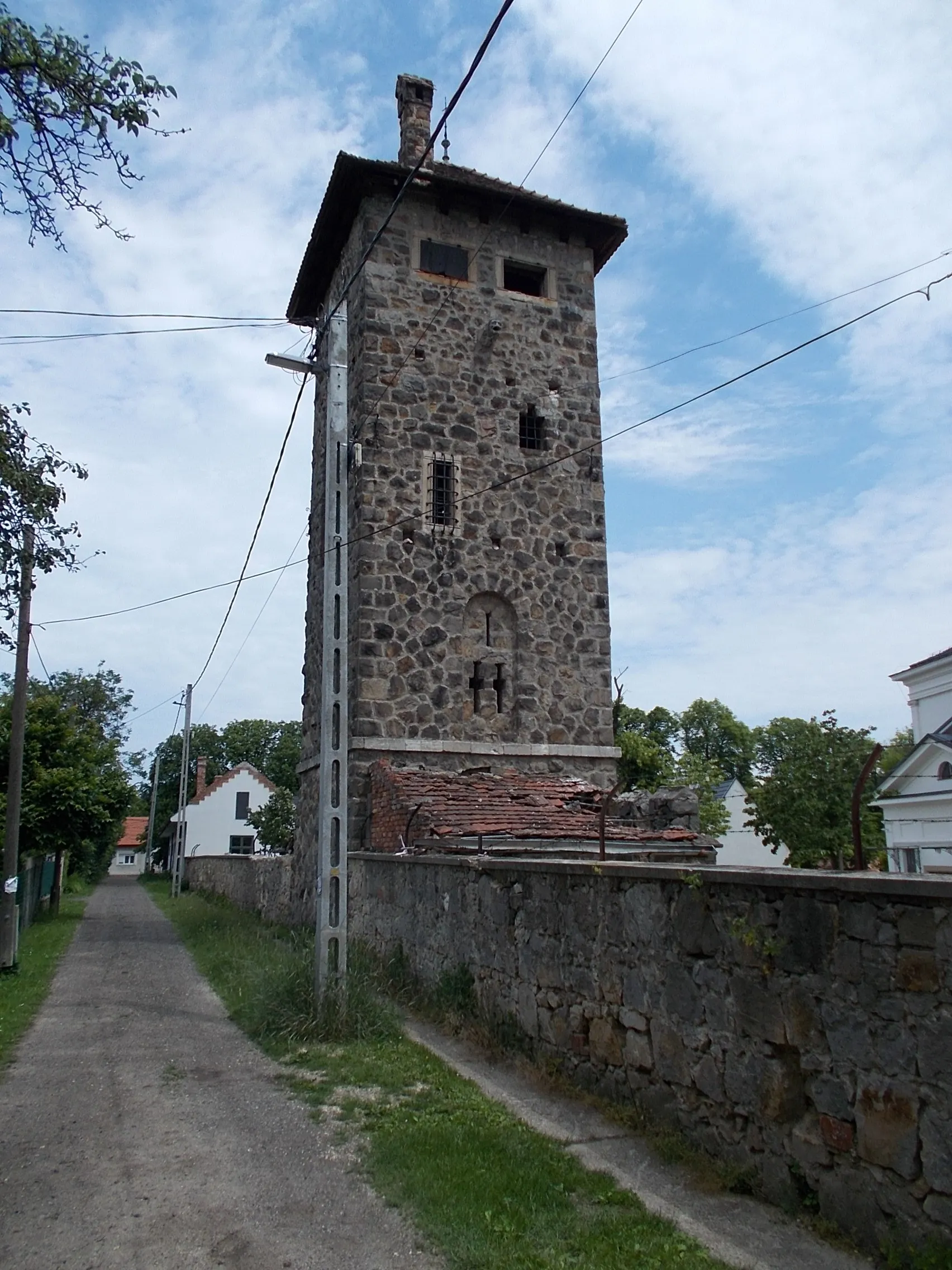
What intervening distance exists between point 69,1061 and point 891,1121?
22.1ft

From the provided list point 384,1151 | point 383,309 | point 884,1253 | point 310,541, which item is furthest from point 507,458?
point 884,1253

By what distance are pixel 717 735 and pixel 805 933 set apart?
58771 millimetres

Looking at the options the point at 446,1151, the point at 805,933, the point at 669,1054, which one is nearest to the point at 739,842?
the point at 669,1054

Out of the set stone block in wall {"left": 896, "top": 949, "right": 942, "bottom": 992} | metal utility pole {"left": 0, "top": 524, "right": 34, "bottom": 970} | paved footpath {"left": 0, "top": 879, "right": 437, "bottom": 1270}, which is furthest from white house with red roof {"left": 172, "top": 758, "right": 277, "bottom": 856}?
stone block in wall {"left": 896, "top": 949, "right": 942, "bottom": 992}

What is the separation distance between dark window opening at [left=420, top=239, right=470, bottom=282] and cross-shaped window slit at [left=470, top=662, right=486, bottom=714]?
660 centimetres

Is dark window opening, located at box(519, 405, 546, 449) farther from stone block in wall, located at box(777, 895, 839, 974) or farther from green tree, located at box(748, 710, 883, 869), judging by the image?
stone block in wall, located at box(777, 895, 839, 974)

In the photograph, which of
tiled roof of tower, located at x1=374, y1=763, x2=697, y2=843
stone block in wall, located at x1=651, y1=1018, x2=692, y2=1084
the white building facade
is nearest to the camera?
stone block in wall, located at x1=651, y1=1018, x2=692, y2=1084

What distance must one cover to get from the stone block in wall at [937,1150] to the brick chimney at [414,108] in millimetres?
16918

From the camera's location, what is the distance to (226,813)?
56.8 m

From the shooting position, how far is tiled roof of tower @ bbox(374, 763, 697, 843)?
11703mm

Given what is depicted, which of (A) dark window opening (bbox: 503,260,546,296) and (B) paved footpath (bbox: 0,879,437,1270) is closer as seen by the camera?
(B) paved footpath (bbox: 0,879,437,1270)

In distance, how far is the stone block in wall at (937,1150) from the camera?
3.97 metres

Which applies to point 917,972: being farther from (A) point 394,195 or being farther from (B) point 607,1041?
(A) point 394,195

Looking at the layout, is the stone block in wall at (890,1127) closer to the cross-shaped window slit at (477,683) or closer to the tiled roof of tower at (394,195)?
→ the cross-shaped window slit at (477,683)
